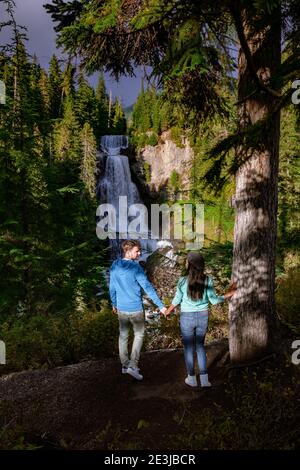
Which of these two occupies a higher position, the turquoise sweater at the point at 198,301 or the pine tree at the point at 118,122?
the pine tree at the point at 118,122

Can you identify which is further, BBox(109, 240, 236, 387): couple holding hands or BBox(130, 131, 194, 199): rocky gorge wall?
BBox(130, 131, 194, 199): rocky gorge wall

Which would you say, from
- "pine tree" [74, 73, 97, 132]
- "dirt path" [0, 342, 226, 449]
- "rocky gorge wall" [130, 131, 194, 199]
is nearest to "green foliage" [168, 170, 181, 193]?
"rocky gorge wall" [130, 131, 194, 199]

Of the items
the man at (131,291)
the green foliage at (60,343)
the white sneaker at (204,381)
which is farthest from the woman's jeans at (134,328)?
the green foliage at (60,343)

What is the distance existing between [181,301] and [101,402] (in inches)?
68.9

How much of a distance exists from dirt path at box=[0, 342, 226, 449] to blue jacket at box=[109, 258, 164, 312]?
1.14 metres

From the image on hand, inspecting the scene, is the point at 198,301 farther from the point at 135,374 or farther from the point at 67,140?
the point at 67,140

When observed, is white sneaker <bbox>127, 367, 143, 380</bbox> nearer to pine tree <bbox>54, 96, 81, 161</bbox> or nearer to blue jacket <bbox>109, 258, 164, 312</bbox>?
blue jacket <bbox>109, 258, 164, 312</bbox>

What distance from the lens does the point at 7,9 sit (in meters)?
11.6

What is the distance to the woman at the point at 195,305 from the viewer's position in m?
5.09

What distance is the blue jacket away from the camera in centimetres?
554

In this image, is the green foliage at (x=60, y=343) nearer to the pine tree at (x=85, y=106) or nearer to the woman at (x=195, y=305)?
the woman at (x=195, y=305)

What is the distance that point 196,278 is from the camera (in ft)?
16.7

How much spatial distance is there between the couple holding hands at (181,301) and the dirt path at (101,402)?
0.33 metres

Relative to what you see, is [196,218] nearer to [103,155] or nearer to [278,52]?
[103,155]
